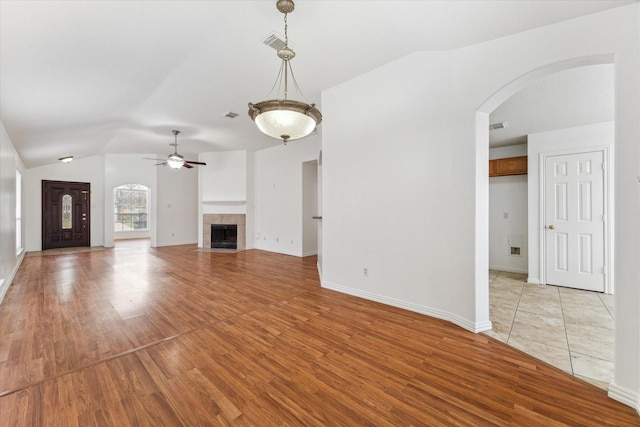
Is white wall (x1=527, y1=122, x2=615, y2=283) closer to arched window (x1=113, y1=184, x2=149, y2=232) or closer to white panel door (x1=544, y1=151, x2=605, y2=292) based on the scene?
white panel door (x1=544, y1=151, x2=605, y2=292)

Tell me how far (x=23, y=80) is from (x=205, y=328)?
3242 mm

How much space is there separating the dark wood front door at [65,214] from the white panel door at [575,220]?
12614 mm

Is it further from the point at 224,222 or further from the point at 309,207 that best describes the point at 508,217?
the point at 224,222

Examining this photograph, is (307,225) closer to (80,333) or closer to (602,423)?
(80,333)

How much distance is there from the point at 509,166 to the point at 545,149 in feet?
2.18

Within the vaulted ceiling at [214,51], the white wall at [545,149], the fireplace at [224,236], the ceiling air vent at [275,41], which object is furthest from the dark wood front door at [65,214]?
the white wall at [545,149]

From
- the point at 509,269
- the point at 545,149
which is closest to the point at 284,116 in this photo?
the point at 545,149

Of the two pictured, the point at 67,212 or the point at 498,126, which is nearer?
the point at 498,126

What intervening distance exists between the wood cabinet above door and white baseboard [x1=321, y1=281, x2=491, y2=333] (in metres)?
3.65

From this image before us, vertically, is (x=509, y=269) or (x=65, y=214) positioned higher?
(x=65, y=214)

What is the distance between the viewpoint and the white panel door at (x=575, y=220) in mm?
4188

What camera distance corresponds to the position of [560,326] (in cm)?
289

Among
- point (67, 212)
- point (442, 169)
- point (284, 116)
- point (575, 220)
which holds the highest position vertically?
point (284, 116)

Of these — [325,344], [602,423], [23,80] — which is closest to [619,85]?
[602,423]
